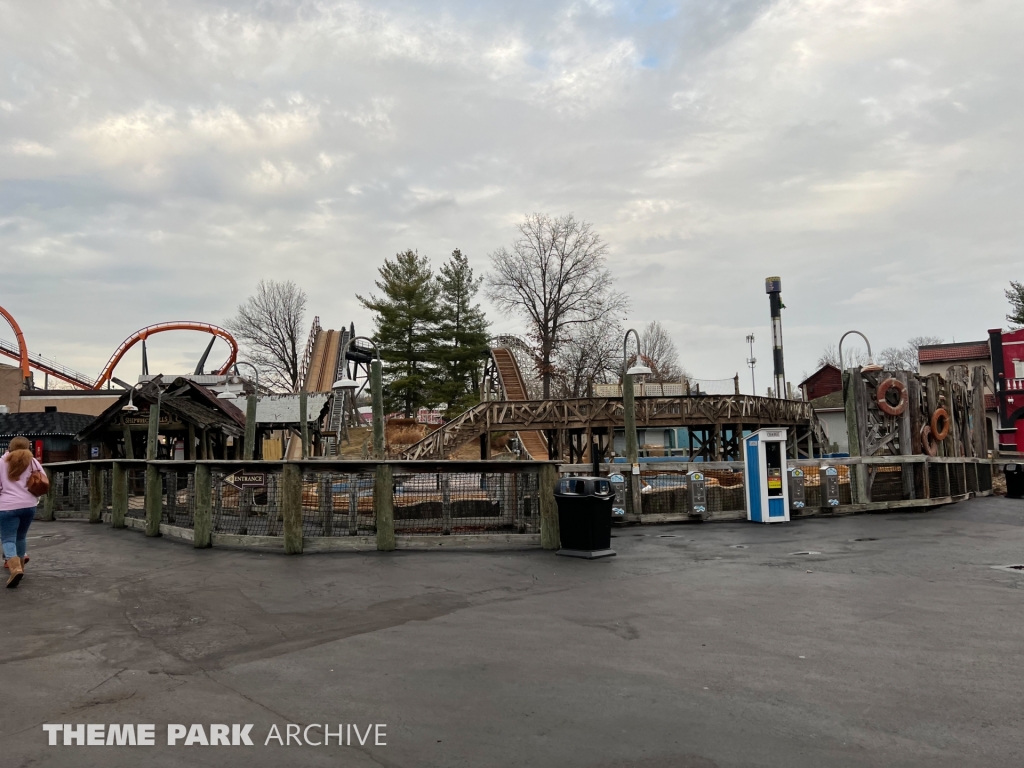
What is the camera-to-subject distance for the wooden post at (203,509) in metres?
12.0

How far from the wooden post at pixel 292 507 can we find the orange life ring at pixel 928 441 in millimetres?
17270

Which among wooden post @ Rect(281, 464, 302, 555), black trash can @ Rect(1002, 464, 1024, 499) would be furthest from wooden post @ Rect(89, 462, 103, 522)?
black trash can @ Rect(1002, 464, 1024, 499)

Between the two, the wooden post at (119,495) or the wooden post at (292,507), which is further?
the wooden post at (119,495)

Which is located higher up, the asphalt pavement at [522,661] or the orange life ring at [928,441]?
the orange life ring at [928,441]

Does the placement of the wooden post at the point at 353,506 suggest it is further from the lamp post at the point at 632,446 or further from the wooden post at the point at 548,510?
the lamp post at the point at 632,446

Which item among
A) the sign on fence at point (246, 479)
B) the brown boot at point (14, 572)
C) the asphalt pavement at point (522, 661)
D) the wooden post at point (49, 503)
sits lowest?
the asphalt pavement at point (522, 661)

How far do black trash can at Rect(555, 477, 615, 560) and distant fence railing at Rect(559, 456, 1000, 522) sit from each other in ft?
15.6

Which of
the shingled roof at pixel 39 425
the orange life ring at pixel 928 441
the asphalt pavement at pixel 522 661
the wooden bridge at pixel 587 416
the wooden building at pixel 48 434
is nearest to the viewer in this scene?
the asphalt pavement at pixel 522 661

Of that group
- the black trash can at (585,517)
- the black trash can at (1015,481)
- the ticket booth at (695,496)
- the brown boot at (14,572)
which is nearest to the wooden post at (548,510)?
the black trash can at (585,517)

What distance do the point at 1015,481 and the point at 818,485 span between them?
9217mm

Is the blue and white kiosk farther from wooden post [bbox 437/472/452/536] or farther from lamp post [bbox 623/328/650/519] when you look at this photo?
wooden post [bbox 437/472/452/536]

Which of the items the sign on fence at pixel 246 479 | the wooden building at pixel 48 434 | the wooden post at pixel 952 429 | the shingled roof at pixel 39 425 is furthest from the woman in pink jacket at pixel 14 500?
the shingled roof at pixel 39 425

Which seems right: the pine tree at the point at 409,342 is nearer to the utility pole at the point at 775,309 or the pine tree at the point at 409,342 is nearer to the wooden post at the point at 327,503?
the utility pole at the point at 775,309

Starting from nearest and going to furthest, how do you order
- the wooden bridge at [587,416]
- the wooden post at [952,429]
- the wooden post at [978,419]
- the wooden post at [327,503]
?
the wooden post at [327,503] → the wooden post at [952,429] → the wooden post at [978,419] → the wooden bridge at [587,416]
